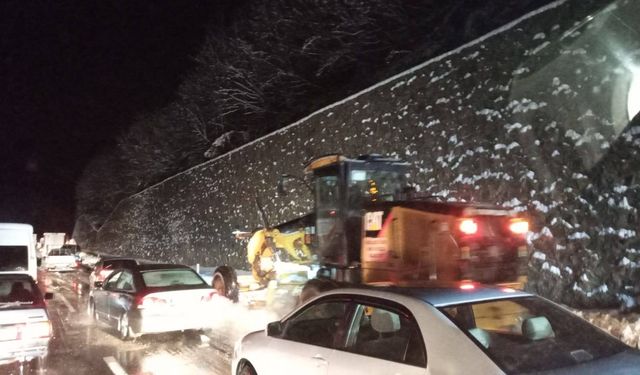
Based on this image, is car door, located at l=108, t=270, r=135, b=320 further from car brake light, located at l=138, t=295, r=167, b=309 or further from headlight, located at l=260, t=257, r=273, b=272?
headlight, located at l=260, t=257, r=273, b=272

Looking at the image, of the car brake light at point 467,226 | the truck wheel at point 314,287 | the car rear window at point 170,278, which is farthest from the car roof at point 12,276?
the car brake light at point 467,226

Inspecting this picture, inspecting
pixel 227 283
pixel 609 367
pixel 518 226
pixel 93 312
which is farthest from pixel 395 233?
pixel 93 312

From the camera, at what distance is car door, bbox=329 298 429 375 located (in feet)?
12.2

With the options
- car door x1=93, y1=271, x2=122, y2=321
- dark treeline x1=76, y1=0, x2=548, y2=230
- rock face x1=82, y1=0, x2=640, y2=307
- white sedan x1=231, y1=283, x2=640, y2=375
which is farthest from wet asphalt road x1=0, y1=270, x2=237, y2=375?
dark treeline x1=76, y1=0, x2=548, y2=230

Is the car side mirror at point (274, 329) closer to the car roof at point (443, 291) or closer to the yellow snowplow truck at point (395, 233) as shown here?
the car roof at point (443, 291)

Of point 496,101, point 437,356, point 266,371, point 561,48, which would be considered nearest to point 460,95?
point 496,101

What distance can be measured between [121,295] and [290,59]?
1751cm

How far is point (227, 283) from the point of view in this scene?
1359 cm

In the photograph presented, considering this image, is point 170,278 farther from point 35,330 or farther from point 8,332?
point 8,332

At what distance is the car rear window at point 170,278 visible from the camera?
10.3 m

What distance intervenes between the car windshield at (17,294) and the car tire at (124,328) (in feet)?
5.78

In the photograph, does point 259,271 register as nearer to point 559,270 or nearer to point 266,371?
point 559,270

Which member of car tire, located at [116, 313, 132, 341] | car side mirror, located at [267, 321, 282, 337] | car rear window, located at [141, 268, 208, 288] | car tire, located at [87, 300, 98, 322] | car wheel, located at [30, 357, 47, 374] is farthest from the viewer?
car tire, located at [87, 300, 98, 322]

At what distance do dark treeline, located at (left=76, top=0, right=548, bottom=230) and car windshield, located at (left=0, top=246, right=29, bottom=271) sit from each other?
10.6m
